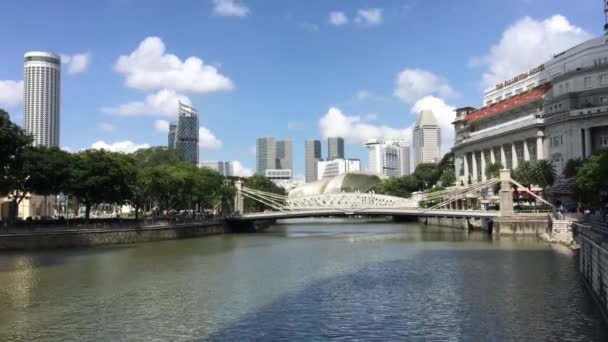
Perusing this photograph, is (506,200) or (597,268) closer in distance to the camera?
(597,268)

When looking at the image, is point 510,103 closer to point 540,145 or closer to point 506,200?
point 540,145

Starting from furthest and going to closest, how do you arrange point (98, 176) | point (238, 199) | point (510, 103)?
point (510, 103) → point (238, 199) → point (98, 176)

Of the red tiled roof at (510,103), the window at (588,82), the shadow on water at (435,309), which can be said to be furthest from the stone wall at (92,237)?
the red tiled roof at (510,103)

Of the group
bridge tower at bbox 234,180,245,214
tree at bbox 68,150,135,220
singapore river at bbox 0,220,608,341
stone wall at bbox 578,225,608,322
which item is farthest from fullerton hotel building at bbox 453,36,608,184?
stone wall at bbox 578,225,608,322

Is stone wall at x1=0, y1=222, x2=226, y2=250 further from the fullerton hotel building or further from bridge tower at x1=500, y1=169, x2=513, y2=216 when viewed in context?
the fullerton hotel building

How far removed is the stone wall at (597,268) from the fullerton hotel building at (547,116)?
2865 inches

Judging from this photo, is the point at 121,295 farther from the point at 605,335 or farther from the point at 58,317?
the point at 605,335

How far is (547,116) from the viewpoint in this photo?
371 feet

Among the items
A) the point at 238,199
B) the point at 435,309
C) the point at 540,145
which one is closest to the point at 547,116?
the point at 540,145

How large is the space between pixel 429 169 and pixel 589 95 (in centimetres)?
8506

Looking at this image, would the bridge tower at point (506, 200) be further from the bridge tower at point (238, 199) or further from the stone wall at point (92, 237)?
the bridge tower at point (238, 199)

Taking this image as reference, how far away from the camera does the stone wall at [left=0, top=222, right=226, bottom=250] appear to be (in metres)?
60.6

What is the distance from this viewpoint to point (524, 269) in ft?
143

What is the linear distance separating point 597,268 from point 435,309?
25.1 feet
